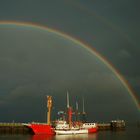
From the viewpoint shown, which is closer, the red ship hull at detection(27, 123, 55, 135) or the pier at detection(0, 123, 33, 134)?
the red ship hull at detection(27, 123, 55, 135)

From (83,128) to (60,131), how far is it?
16434 millimetres

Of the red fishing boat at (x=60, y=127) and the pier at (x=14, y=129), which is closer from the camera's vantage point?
the red fishing boat at (x=60, y=127)

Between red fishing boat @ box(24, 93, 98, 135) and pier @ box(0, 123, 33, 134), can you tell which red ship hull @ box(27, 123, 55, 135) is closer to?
red fishing boat @ box(24, 93, 98, 135)

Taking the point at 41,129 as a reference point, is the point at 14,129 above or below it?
above

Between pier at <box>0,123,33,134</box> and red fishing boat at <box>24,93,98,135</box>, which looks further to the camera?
pier at <box>0,123,33,134</box>

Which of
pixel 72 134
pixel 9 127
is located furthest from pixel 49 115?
pixel 9 127

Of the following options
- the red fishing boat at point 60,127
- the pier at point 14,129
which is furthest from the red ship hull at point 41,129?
the pier at point 14,129

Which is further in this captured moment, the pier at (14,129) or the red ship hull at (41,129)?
the pier at (14,129)

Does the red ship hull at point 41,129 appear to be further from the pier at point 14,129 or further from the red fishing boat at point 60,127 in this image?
the pier at point 14,129

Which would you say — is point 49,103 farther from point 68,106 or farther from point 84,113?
point 84,113

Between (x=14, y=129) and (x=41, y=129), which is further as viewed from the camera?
(x=14, y=129)

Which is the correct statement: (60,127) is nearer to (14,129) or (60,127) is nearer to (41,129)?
(41,129)

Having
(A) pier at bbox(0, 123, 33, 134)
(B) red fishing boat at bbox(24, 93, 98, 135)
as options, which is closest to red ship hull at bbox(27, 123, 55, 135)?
(B) red fishing boat at bbox(24, 93, 98, 135)

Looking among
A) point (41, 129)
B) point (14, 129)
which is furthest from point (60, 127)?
point (14, 129)
